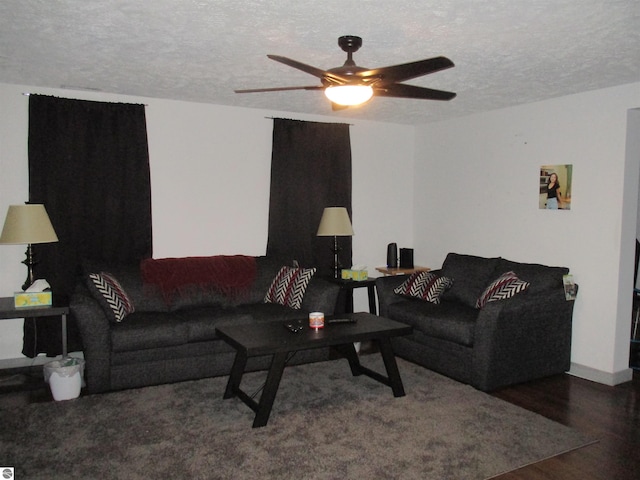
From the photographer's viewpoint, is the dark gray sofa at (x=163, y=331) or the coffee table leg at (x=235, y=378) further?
the dark gray sofa at (x=163, y=331)

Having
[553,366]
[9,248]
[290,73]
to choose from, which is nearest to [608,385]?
[553,366]

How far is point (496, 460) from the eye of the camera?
8.96 feet

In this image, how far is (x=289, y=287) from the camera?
4.57 meters

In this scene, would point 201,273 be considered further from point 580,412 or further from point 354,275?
point 580,412

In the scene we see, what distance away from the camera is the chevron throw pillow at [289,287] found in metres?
4.51

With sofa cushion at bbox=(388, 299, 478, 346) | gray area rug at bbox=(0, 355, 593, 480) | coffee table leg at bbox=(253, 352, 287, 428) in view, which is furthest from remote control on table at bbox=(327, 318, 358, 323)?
sofa cushion at bbox=(388, 299, 478, 346)

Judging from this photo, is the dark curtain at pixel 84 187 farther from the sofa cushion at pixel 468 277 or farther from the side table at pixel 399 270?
the sofa cushion at pixel 468 277

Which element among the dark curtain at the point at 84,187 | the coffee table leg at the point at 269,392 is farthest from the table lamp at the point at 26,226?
the coffee table leg at the point at 269,392

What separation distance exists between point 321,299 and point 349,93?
2141 mm

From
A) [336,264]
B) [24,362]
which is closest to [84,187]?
[24,362]

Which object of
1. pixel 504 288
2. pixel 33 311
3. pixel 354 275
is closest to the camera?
pixel 33 311

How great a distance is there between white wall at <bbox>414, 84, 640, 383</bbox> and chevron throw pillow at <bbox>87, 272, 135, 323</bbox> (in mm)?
3454

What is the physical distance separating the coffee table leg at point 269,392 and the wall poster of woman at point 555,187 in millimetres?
2789

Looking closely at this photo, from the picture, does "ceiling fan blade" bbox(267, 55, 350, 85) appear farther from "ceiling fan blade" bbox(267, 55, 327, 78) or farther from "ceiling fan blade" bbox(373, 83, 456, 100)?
"ceiling fan blade" bbox(373, 83, 456, 100)
